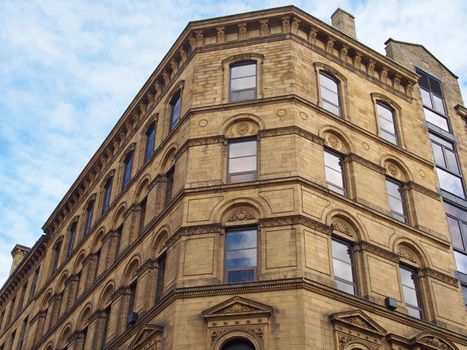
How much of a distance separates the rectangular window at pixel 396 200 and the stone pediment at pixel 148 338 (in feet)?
34.2

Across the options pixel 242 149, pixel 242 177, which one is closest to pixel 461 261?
pixel 242 177

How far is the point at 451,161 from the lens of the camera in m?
33.2

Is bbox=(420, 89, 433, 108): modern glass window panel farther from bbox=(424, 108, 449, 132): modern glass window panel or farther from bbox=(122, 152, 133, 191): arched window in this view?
bbox=(122, 152, 133, 191): arched window

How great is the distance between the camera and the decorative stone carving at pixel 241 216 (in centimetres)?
2409

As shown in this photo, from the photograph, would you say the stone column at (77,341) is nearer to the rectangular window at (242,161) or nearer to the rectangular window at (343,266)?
the rectangular window at (242,161)

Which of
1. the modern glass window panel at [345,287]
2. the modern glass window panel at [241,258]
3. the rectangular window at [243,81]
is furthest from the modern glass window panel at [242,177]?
the modern glass window panel at [345,287]

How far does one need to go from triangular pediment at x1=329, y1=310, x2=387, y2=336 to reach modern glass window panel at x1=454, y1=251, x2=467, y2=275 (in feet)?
25.1

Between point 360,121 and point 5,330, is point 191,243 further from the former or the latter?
point 5,330

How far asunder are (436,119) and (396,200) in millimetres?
8305

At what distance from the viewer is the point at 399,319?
23.6 m

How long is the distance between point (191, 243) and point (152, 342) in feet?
11.6

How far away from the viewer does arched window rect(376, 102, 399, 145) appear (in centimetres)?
3020

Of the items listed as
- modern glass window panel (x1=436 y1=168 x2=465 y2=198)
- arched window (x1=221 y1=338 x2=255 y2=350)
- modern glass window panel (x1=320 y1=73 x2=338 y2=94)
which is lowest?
arched window (x1=221 y1=338 x2=255 y2=350)

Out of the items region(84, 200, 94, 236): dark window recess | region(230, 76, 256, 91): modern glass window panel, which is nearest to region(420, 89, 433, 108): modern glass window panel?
region(230, 76, 256, 91): modern glass window panel
